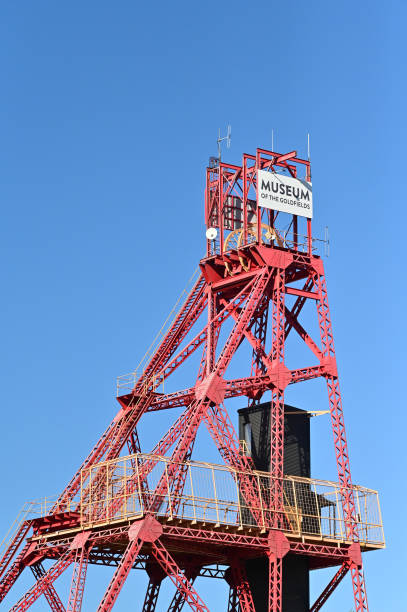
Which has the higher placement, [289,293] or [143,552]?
[289,293]

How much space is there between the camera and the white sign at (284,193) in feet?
302

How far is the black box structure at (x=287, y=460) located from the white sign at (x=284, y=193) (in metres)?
11.1

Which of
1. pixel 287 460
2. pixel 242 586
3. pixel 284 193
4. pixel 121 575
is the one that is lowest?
pixel 121 575

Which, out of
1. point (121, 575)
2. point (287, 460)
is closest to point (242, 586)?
point (287, 460)

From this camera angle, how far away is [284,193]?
93188mm

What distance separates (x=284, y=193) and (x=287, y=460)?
1499 centimetres

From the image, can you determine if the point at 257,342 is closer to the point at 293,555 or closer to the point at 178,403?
the point at 178,403

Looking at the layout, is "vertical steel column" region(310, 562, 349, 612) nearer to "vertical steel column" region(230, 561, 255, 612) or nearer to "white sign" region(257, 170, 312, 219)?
"vertical steel column" region(230, 561, 255, 612)

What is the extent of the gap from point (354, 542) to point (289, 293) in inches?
568

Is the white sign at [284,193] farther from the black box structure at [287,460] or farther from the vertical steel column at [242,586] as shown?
the vertical steel column at [242,586]

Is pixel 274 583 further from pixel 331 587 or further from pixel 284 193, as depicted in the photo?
pixel 284 193

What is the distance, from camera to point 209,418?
87688 millimetres

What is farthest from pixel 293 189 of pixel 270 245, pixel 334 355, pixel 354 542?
pixel 354 542

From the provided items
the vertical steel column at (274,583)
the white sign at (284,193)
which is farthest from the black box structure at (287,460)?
the white sign at (284,193)
